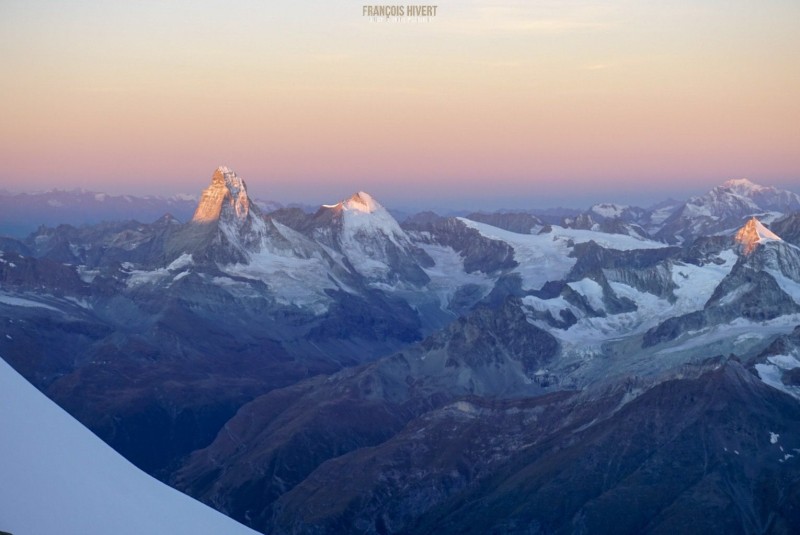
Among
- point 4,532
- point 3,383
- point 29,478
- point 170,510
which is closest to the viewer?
point 4,532

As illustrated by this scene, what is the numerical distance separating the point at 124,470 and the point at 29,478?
A: 7.80 metres

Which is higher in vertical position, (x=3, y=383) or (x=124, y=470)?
(x=3, y=383)

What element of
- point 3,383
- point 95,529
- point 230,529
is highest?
point 3,383

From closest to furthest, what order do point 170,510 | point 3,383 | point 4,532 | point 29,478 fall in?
point 4,532
point 29,478
point 3,383
point 170,510

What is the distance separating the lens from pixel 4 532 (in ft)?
173

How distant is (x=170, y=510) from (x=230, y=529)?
4843 millimetres

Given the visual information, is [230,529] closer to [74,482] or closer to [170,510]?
[170,510]

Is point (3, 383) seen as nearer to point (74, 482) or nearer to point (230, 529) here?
point (74, 482)

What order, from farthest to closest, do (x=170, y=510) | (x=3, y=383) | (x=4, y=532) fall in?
(x=170, y=510)
(x=3, y=383)
(x=4, y=532)

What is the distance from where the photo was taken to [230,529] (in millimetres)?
69000

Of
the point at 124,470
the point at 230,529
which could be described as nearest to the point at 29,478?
the point at 124,470

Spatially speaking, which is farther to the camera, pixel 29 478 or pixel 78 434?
pixel 78 434

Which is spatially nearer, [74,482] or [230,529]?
[74,482]

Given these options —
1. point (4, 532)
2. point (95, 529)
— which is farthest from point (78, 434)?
point (4, 532)
